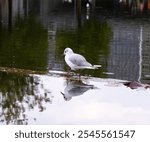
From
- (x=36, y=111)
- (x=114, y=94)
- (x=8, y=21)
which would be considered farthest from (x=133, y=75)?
(x=8, y=21)

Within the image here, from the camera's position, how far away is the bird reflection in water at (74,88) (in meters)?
9.81

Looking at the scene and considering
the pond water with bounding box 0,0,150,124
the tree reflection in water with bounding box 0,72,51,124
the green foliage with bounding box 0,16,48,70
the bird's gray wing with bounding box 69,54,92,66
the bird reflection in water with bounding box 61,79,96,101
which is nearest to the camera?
the tree reflection in water with bounding box 0,72,51,124

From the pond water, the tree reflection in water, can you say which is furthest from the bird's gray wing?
the tree reflection in water

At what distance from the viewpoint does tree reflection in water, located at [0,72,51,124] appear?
8.45m

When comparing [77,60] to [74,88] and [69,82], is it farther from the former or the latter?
[74,88]

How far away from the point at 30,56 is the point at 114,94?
17.9 ft

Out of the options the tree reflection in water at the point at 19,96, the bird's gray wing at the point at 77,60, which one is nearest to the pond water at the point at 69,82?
the tree reflection in water at the point at 19,96

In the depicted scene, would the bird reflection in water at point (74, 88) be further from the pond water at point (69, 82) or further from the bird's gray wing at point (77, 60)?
the bird's gray wing at point (77, 60)

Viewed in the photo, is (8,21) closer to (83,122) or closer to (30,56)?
(30,56)

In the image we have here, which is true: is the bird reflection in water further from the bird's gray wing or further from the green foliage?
the green foliage

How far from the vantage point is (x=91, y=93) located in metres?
9.98

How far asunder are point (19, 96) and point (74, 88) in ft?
3.54

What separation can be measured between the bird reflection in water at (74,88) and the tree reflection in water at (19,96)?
13.3 inches

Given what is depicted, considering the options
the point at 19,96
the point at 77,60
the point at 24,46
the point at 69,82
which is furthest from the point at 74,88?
the point at 24,46
